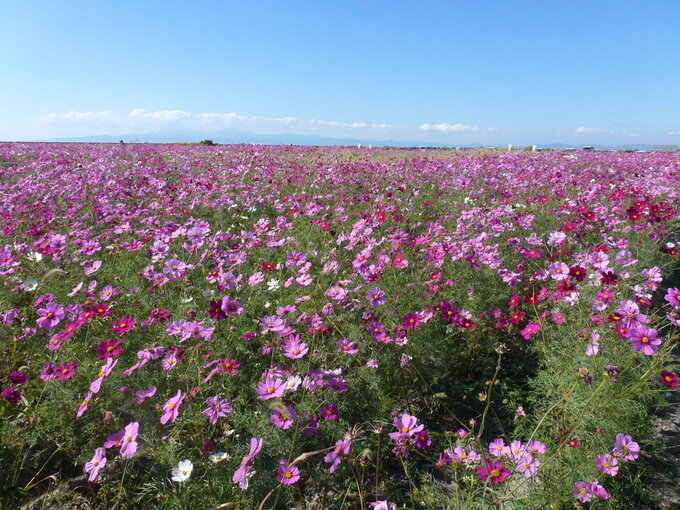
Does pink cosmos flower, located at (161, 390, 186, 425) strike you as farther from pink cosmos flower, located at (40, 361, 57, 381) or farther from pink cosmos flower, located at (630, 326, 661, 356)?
pink cosmos flower, located at (630, 326, 661, 356)

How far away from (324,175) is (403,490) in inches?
279

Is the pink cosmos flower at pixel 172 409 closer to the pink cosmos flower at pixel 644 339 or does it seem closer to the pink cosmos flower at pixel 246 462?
the pink cosmos flower at pixel 246 462

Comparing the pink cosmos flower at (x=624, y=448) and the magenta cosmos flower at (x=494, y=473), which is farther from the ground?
the magenta cosmos flower at (x=494, y=473)

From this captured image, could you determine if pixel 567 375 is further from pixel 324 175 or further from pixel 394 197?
pixel 324 175

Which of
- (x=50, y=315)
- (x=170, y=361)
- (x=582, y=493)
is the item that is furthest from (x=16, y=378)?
(x=582, y=493)

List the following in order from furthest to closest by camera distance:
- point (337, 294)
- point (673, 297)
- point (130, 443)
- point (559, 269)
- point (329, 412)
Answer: point (559, 269) → point (337, 294) → point (673, 297) → point (329, 412) → point (130, 443)

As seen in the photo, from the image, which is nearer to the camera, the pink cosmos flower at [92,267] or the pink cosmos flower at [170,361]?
the pink cosmos flower at [170,361]

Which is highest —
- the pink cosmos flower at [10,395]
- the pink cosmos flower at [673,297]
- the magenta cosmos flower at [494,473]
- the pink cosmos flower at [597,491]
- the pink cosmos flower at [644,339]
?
the pink cosmos flower at [673,297]

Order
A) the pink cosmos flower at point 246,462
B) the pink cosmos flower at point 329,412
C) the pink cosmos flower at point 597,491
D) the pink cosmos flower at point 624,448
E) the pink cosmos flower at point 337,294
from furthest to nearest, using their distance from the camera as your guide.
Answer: the pink cosmos flower at point 337,294, the pink cosmos flower at point 329,412, the pink cosmos flower at point 624,448, the pink cosmos flower at point 597,491, the pink cosmos flower at point 246,462

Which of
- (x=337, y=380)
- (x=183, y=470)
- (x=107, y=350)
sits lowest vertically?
(x=183, y=470)

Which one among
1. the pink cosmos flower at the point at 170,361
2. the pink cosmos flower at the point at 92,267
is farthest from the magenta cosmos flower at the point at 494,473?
the pink cosmos flower at the point at 92,267

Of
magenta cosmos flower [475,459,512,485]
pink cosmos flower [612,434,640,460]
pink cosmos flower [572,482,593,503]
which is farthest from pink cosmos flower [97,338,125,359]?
pink cosmos flower [612,434,640,460]

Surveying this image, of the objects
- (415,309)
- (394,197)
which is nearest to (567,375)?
(415,309)

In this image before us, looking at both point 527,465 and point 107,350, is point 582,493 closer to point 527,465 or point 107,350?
point 527,465
